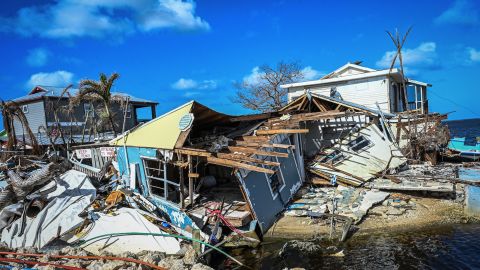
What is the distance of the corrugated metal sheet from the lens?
12.3 m

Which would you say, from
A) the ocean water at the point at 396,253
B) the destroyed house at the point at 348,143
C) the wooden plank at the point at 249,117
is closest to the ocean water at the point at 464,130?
the destroyed house at the point at 348,143

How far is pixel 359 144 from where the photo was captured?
17500mm

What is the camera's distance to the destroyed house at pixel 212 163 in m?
11.6

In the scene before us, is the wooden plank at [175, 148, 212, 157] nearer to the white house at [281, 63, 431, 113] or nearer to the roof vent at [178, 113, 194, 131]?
the roof vent at [178, 113, 194, 131]

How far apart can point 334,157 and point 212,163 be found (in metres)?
7.98

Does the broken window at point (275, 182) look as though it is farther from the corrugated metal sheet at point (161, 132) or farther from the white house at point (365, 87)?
the white house at point (365, 87)

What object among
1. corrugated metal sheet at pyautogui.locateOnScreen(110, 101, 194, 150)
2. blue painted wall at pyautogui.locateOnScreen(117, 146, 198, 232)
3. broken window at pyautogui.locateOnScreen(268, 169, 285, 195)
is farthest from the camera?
broken window at pyautogui.locateOnScreen(268, 169, 285, 195)

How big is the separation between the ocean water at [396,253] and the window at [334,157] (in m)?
5.81

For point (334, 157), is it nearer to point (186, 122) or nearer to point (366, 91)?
point (186, 122)

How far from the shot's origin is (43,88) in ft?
96.2

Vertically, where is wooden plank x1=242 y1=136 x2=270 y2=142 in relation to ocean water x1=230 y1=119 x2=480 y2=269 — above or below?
above

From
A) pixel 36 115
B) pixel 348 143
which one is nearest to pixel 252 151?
pixel 348 143

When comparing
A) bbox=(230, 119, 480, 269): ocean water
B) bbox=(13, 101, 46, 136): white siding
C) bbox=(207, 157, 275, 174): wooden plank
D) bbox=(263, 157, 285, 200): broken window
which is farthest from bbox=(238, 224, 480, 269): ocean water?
bbox=(13, 101, 46, 136): white siding

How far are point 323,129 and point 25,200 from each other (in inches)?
592
